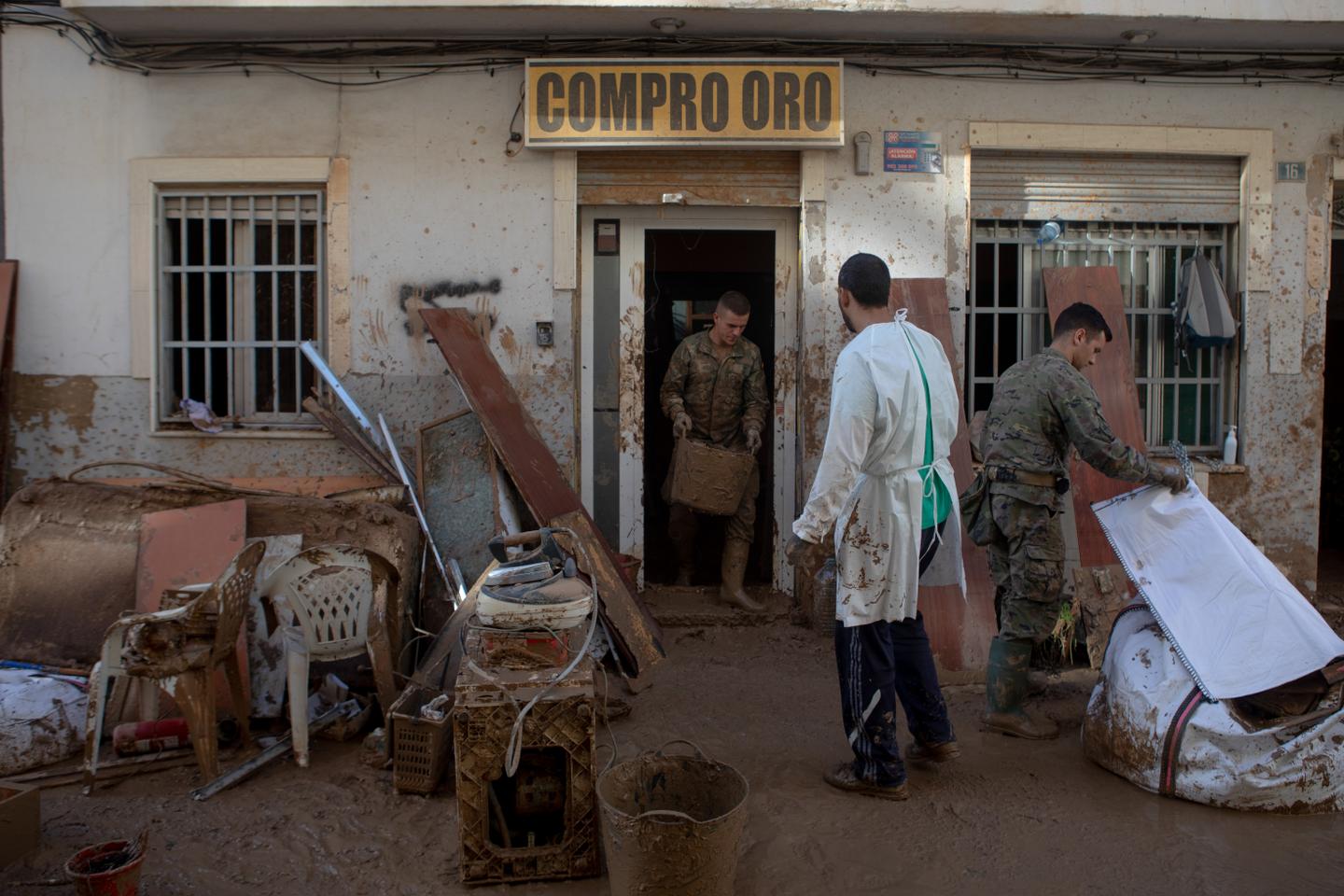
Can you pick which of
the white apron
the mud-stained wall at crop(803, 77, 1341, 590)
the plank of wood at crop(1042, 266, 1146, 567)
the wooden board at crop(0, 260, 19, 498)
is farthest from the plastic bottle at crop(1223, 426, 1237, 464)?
the wooden board at crop(0, 260, 19, 498)

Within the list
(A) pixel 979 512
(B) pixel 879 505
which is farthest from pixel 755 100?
(B) pixel 879 505

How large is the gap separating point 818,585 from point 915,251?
7.80 feet

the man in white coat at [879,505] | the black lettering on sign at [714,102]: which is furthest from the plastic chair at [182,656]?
the black lettering on sign at [714,102]

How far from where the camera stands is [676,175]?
6789 millimetres

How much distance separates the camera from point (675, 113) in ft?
21.5

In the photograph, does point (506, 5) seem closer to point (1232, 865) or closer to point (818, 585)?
point (818, 585)

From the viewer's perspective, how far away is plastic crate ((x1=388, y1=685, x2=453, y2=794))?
410 cm

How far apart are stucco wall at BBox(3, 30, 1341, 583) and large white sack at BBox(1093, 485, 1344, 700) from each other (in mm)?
2617

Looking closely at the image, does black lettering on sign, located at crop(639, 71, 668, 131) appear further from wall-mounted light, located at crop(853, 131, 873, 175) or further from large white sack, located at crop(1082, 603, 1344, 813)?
large white sack, located at crop(1082, 603, 1344, 813)

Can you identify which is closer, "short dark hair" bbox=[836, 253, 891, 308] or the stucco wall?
"short dark hair" bbox=[836, 253, 891, 308]

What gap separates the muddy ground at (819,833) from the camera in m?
3.49

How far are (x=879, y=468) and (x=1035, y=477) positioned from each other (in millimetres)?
1103

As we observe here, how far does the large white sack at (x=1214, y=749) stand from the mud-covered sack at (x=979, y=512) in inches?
36.1

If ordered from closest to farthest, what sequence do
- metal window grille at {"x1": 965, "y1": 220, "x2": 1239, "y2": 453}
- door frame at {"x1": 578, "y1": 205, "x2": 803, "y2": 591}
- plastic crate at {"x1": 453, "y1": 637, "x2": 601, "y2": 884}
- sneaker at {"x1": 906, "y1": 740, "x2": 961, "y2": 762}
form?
plastic crate at {"x1": 453, "y1": 637, "x2": 601, "y2": 884}
sneaker at {"x1": 906, "y1": 740, "x2": 961, "y2": 762}
door frame at {"x1": 578, "y1": 205, "x2": 803, "y2": 591}
metal window grille at {"x1": 965, "y1": 220, "x2": 1239, "y2": 453}
